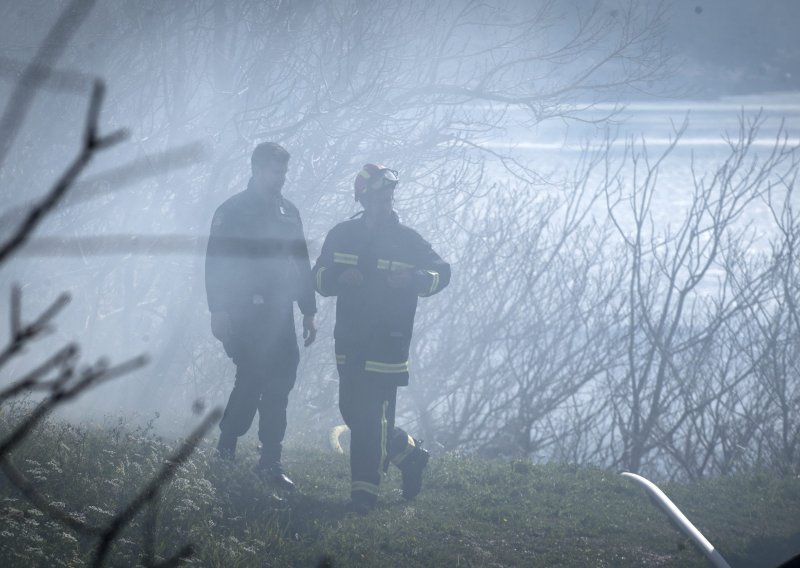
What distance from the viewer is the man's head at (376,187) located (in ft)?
21.5

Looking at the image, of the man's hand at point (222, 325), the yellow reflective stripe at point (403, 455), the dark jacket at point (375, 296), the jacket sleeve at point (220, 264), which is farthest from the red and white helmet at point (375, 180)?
the yellow reflective stripe at point (403, 455)

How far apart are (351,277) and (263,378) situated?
2.99ft

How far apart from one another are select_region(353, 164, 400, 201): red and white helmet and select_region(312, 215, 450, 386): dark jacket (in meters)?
0.27

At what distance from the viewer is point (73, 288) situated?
1395 centimetres

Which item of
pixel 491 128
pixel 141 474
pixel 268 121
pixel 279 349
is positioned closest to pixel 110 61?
pixel 268 121

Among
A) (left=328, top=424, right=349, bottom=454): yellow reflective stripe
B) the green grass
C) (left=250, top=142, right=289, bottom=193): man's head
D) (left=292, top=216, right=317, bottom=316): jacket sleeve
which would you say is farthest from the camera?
(left=328, top=424, right=349, bottom=454): yellow reflective stripe

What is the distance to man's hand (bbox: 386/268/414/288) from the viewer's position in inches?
253

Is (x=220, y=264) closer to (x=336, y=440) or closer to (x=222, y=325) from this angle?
(x=222, y=325)

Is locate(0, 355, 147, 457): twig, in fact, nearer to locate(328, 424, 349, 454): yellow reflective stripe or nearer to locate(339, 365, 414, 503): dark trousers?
locate(339, 365, 414, 503): dark trousers

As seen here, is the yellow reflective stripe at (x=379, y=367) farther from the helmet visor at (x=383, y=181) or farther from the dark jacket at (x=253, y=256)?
the helmet visor at (x=383, y=181)

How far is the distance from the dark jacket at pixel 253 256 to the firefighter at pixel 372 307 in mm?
236

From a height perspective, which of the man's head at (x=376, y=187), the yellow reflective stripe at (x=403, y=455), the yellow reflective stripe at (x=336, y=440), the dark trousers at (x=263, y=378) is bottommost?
the yellow reflective stripe at (x=336, y=440)

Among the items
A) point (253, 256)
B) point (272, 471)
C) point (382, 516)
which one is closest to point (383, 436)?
point (382, 516)

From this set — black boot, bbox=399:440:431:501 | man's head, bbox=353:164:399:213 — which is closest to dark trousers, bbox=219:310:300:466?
black boot, bbox=399:440:431:501
